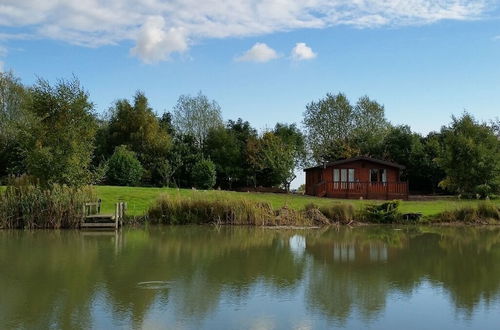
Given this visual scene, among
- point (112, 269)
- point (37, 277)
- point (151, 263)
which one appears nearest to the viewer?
point (37, 277)

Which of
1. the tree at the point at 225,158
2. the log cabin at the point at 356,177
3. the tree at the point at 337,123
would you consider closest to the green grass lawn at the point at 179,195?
the log cabin at the point at 356,177

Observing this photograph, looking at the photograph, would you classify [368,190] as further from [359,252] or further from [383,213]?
[359,252]

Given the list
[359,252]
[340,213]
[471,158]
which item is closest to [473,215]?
[340,213]

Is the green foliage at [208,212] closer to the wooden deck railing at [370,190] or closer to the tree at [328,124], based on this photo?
the wooden deck railing at [370,190]

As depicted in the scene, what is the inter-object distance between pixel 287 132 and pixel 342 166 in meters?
13.7

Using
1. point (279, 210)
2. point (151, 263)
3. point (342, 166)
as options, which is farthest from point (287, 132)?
point (151, 263)

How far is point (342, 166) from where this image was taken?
39156 millimetres

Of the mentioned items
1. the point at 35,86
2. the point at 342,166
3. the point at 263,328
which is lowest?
the point at 263,328

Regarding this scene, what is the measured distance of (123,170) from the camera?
40094mm

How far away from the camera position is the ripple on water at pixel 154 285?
1117 centimetres

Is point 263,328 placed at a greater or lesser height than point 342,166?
lesser

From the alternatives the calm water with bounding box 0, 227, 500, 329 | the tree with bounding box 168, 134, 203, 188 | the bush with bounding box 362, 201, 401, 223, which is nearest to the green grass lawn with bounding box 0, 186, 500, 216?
the bush with bounding box 362, 201, 401, 223

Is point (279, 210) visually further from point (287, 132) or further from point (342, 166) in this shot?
point (287, 132)

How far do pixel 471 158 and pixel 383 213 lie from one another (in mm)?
11521
